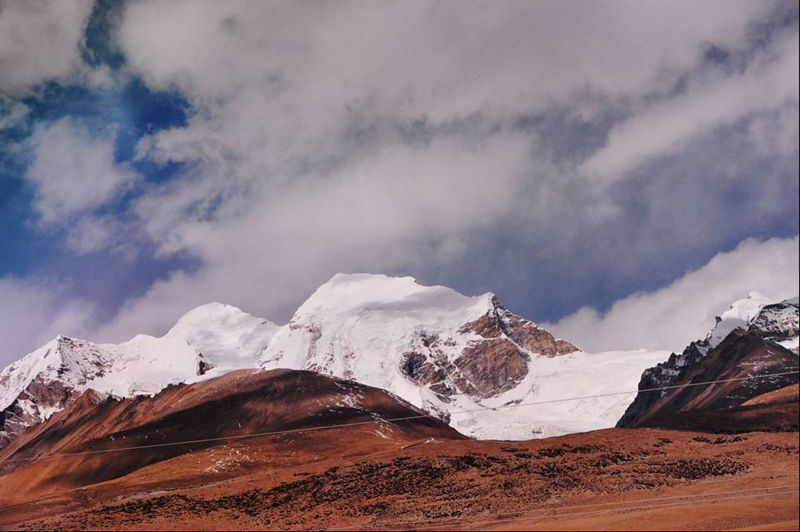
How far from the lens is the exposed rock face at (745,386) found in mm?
48125

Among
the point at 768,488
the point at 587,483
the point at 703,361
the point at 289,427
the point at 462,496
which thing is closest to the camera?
the point at 768,488

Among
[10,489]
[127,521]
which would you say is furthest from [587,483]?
[10,489]

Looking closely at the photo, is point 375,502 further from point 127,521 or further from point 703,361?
point 703,361

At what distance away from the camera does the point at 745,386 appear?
413 ft

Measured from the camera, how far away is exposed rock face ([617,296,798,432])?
48.1 m

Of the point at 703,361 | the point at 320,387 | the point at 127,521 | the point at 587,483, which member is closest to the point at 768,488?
the point at 587,483

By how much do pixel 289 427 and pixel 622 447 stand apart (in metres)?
85.5

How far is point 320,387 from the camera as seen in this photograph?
6097 inches

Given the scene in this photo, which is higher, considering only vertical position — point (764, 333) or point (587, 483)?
point (764, 333)

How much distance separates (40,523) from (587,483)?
40988mm

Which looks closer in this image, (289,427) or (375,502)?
(375,502)

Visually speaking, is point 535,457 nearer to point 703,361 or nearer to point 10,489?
point 10,489

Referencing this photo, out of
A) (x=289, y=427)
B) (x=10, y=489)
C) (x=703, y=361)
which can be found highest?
(x=703, y=361)

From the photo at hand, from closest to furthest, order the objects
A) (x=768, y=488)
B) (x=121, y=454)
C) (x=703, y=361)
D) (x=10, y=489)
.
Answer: (x=768, y=488), (x=10, y=489), (x=121, y=454), (x=703, y=361)
